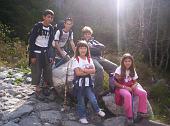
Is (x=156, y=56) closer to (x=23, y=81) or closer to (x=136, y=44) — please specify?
(x=136, y=44)

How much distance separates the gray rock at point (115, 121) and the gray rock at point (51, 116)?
95 cm

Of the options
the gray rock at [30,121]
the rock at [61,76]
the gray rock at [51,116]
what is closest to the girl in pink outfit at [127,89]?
the rock at [61,76]

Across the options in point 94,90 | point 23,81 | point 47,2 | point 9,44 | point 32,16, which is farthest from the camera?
point 47,2

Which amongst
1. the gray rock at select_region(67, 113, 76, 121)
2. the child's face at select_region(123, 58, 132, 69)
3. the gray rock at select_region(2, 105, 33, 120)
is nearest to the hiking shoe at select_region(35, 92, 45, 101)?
the gray rock at select_region(2, 105, 33, 120)

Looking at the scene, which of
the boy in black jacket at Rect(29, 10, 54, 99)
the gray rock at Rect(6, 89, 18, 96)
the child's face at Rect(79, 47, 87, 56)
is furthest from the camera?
the gray rock at Rect(6, 89, 18, 96)

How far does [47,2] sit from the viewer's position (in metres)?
20.0

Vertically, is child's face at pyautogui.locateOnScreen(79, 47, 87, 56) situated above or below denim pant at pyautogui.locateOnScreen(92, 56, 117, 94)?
above

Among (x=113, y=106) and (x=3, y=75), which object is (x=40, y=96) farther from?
(x=3, y=75)

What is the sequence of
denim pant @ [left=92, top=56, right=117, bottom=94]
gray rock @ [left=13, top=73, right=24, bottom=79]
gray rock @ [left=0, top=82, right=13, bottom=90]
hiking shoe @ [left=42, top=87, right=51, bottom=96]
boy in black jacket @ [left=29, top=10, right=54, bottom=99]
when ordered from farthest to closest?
gray rock @ [left=13, top=73, right=24, bottom=79]
gray rock @ [left=0, top=82, right=13, bottom=90]
hiking shoe @ [left=42, top=87, right=51, bottom=96]
denim pant @ [left=92, top=56, right=117, bottom=94]
boy in black jacket @ [left=29, top=10, right=54, bottom=99]

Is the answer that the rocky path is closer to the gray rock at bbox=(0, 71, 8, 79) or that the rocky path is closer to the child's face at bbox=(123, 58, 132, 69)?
the gray rock at bbox=(0, 71, 8, 79)

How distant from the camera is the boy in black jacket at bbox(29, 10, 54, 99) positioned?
8.44 meters

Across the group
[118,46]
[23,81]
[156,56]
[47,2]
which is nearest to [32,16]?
[47,2]

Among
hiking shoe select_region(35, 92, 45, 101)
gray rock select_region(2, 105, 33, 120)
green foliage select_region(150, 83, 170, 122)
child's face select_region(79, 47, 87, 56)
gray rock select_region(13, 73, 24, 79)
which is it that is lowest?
green foliage select_region(150, 83, 170, 122)

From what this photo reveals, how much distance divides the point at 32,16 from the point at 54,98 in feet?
33.7
